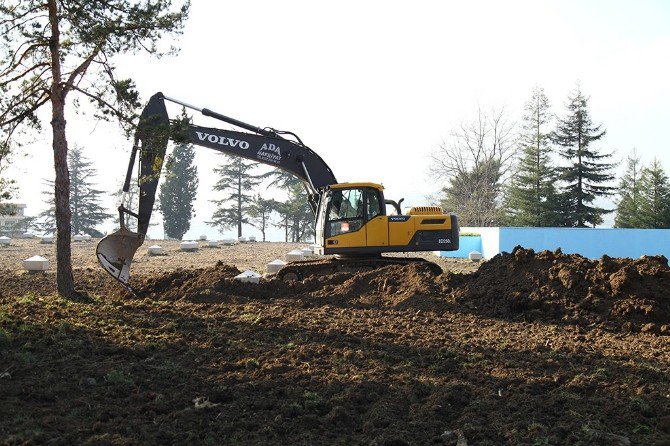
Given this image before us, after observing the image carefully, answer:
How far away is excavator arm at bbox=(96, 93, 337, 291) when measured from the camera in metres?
10.2

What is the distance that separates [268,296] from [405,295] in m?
2.65

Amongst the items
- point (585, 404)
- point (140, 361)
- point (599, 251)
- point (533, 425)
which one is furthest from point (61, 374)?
point (599, 251)

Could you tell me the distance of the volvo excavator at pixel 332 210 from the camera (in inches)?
508

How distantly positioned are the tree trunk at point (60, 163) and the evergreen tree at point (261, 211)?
45.6 metres

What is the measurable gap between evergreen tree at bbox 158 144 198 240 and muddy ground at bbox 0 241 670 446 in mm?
45519

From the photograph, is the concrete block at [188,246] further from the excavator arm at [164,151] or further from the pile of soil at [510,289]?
the pile of soil at [510,289]

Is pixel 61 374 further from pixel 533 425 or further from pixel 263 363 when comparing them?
pixel 533 425

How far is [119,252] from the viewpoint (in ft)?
37.6

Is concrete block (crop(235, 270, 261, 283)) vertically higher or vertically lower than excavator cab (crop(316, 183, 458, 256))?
lower

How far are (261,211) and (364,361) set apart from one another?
50.2m

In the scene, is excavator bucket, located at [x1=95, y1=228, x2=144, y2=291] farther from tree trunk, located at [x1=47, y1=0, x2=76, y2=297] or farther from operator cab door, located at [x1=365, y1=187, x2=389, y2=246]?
operator cab door, located at [x1=365, y1=187, x2=389, y2=246]

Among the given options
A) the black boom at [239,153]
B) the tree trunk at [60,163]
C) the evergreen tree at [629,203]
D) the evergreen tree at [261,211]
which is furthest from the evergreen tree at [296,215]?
the tree trunk at [60,163]

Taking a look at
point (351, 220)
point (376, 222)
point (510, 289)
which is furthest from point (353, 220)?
point (510, 289)

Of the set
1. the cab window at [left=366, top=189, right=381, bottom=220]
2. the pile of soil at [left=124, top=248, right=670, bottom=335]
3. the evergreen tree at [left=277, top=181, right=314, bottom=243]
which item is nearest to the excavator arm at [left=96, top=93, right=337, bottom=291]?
the pile of soil at [left=124, top=248, right=670, bottom=335]
